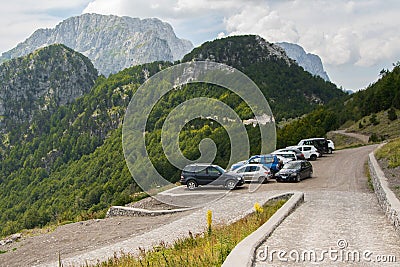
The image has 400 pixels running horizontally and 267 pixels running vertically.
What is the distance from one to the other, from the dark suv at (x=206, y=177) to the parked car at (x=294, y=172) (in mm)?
3481

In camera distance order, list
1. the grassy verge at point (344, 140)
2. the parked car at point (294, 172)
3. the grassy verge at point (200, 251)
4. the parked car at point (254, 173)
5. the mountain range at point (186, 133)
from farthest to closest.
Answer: the mountain range at point (186, 133)
the grassy verge at point (344, 140)
the parked car at point (254, 173)
the parked car at point (294, 172)
the grassy verge at point (200, 251)

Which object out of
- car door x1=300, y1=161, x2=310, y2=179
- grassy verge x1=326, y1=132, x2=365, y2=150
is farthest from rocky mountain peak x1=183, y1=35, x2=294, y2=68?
car door x1=300, y1=161, x2=310, y2=179

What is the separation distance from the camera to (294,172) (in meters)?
28.8

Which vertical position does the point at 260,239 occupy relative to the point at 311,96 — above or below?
below

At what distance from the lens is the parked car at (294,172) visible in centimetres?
2873

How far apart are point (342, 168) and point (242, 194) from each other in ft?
43.5

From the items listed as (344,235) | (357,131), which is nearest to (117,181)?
(357,131)

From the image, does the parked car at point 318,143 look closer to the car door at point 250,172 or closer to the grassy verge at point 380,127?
the grassy verge at point 380,127

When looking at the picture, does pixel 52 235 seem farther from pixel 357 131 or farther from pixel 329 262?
pixel 357 131

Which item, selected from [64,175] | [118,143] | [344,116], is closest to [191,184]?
[344,116]

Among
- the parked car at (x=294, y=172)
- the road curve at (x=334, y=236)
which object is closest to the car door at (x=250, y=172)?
the parked car at (x=294, y=172)

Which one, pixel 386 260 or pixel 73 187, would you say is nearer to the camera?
pixel 386 260

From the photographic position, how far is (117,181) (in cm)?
10494

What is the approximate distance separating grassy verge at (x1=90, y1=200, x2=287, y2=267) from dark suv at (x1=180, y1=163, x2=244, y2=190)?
1119cm
